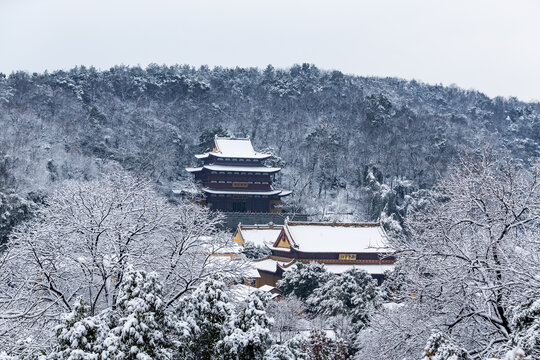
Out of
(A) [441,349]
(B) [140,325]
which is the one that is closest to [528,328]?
(A) [441,349]

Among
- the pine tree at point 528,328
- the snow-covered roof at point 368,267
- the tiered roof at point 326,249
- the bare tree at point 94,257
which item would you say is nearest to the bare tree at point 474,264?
the pine tree at point 528,328

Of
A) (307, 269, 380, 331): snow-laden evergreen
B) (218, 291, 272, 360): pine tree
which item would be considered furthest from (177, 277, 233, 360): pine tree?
(307, 269, 380, 331): snow-laden evergreen

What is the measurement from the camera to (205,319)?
7.79 meters

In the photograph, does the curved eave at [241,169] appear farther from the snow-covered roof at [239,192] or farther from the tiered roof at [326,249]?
the tiered roof at [326,249]

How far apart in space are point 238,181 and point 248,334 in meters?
38.4

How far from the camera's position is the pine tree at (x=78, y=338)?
6500mm

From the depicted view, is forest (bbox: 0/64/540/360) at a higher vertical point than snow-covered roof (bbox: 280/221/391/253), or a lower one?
higher

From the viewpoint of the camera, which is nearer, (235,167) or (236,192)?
(236,192)

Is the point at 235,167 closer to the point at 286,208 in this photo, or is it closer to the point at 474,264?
the point at 286,208

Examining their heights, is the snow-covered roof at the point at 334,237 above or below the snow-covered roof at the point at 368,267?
above

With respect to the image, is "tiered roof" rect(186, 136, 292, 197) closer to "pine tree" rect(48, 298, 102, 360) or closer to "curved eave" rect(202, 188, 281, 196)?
"curved eave" rect(202, 188, 281, 196)

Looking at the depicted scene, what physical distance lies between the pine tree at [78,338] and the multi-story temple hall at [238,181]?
37377mm

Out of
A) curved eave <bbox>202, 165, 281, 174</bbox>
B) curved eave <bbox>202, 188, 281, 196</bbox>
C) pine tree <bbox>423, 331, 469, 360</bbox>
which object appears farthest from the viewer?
curved eave <bbox>202, 165, 281, 174</bbox>

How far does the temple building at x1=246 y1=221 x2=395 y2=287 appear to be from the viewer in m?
30.0
